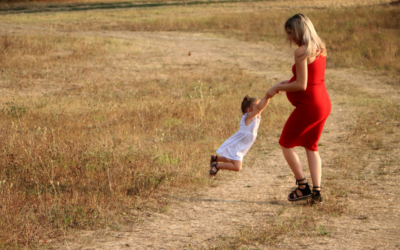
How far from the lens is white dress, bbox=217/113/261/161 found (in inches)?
200

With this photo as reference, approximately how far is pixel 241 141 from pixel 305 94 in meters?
1.04

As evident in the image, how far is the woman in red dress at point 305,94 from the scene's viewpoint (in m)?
4.30

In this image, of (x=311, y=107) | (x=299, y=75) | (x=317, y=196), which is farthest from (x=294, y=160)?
(x=299, y=75)

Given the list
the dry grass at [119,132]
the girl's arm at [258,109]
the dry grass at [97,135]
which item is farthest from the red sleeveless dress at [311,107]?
the dry grass at [97,135]

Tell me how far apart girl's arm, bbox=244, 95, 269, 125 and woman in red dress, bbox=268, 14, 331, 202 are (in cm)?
12

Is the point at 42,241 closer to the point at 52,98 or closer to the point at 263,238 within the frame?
the point at 263,238

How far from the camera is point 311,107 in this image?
447 centimetres

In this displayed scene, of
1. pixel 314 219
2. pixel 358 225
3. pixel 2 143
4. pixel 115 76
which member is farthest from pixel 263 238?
pixel 115 76

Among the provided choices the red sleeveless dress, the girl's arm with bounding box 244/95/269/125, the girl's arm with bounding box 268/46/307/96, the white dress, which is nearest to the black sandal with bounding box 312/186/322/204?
the red sleeveless dress

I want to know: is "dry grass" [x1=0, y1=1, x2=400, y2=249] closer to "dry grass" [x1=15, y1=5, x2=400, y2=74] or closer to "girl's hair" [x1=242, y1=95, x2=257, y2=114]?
"dry grass" [x1=15, y1=5, x2=400, y2=74]

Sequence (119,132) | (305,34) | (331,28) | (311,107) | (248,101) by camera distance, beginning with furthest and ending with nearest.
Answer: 1. (331,28)
2. (119,132)
3. (248,101)
4. (311,107)
5. (305,34)

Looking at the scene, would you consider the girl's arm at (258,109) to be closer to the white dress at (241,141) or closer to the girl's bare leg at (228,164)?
the white dress at (241,141)

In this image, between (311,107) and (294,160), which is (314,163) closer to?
(294,160)

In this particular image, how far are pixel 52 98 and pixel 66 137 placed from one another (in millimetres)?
3539
